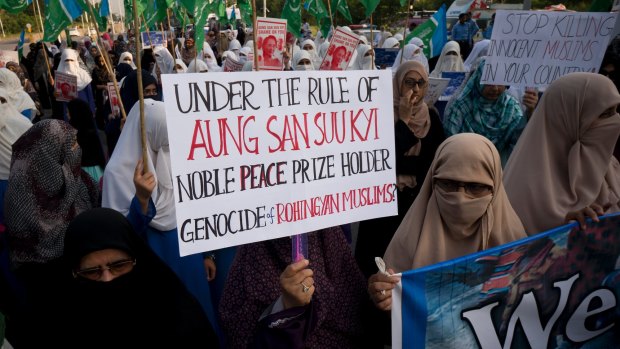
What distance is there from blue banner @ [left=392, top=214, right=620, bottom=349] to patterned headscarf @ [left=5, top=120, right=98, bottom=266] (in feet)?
6.17

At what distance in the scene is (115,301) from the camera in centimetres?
171

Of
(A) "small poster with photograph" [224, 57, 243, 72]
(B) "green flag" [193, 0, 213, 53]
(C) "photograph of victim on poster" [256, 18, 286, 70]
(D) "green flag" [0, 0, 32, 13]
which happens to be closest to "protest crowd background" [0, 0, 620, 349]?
(C) "photograph of victim on poster" [256, 18, 286, 70]

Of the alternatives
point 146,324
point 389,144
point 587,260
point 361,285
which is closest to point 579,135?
Result: point 587,260

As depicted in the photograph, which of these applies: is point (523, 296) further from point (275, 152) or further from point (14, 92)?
point (14, 92)

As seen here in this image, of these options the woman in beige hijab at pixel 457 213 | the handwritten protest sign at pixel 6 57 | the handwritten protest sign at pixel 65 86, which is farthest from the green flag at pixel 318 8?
the woman in beige hijab at pixel 457 213

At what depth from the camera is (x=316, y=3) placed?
7.29 m

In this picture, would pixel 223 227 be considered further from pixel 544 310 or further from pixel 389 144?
pixel 544 310

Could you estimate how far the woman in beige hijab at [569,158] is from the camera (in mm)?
2223

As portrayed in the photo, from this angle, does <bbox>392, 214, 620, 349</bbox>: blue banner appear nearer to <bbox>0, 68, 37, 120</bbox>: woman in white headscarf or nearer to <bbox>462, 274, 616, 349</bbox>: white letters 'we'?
<bbox>462, 274, 616, 349</bbox>: white letters 'we'

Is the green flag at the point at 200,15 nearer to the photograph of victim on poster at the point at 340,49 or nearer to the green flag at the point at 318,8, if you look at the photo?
the photograph of victim on poster at the point at 340,49

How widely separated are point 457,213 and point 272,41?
4510 mm

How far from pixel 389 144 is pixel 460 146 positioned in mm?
280

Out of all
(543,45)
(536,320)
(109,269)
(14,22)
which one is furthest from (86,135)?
(14,22)

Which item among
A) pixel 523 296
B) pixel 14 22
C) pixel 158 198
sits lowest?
pixel 523 296
